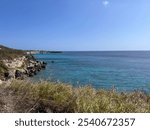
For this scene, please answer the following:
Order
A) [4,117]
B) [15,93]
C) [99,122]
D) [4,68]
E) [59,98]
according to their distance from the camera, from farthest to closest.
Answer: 1. [4,68]
2. [15,93]
3. [59,98]
4. [4,117]
5. [99,122]

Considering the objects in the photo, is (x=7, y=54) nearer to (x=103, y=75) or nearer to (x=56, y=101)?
(x=103, y=75)

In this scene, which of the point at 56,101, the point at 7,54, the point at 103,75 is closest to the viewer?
the point at 56,101

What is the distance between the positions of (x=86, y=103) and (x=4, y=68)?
35.2 metres

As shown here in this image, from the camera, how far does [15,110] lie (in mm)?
6500

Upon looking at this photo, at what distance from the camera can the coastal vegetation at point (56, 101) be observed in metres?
5.95

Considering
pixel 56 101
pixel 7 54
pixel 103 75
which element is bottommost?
pixel 103 75

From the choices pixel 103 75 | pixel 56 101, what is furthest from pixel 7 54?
pixel 56 101

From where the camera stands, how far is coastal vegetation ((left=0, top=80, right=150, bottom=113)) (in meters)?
5.95

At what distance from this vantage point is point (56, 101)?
711 centimetres

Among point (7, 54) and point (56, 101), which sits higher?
point (7, 54)

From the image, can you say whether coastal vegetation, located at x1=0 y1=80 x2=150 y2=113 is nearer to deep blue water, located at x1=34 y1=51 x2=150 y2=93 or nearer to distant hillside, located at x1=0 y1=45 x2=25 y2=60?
deep blue water, located at x1=34 y1=51 x2=150 y2=93

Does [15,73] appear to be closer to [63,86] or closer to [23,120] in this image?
[63,86]

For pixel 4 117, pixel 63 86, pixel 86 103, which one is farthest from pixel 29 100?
pixel 4 117

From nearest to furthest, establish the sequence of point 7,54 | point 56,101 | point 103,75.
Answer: point 56,101
point 103,75
point 7,54
